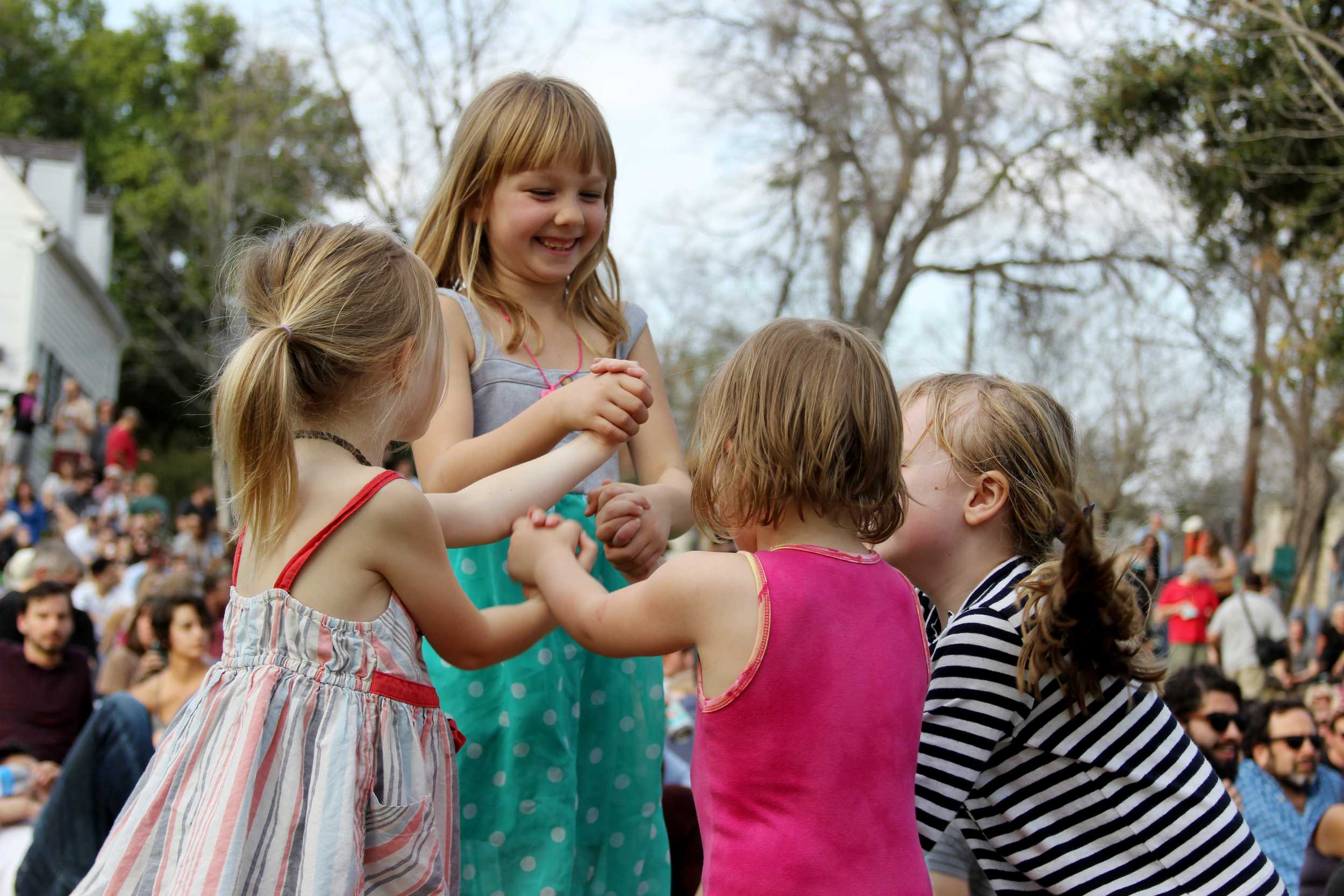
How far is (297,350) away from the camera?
2.01 metres

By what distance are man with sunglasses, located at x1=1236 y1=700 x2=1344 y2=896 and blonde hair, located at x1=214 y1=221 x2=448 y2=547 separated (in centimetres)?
434

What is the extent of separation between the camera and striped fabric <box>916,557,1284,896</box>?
2117mm

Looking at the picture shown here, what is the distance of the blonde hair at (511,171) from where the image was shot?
2498mm

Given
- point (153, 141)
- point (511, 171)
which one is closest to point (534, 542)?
point (511, 171)

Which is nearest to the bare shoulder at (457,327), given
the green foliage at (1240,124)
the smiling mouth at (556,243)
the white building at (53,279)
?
the smiling mouth at (556,243)

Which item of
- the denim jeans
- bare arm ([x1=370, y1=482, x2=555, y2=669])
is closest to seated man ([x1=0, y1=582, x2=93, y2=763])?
the denim jeans

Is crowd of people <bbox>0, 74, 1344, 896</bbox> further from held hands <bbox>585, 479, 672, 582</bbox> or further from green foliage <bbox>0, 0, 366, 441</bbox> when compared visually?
green foliage <bbox>0, 0, 366, 441</bbox>

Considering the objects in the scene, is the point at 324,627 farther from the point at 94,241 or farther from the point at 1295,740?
the point at 94,241

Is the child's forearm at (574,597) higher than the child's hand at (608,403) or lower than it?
lower

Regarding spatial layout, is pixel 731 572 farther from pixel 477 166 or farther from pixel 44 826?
pixel 44 826

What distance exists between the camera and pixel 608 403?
2.26 meters

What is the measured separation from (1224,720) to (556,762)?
5.03 m

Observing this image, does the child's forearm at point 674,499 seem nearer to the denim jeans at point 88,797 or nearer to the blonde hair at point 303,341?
the blonde hair at point 303,341

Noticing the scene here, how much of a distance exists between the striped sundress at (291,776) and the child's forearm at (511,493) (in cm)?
23
